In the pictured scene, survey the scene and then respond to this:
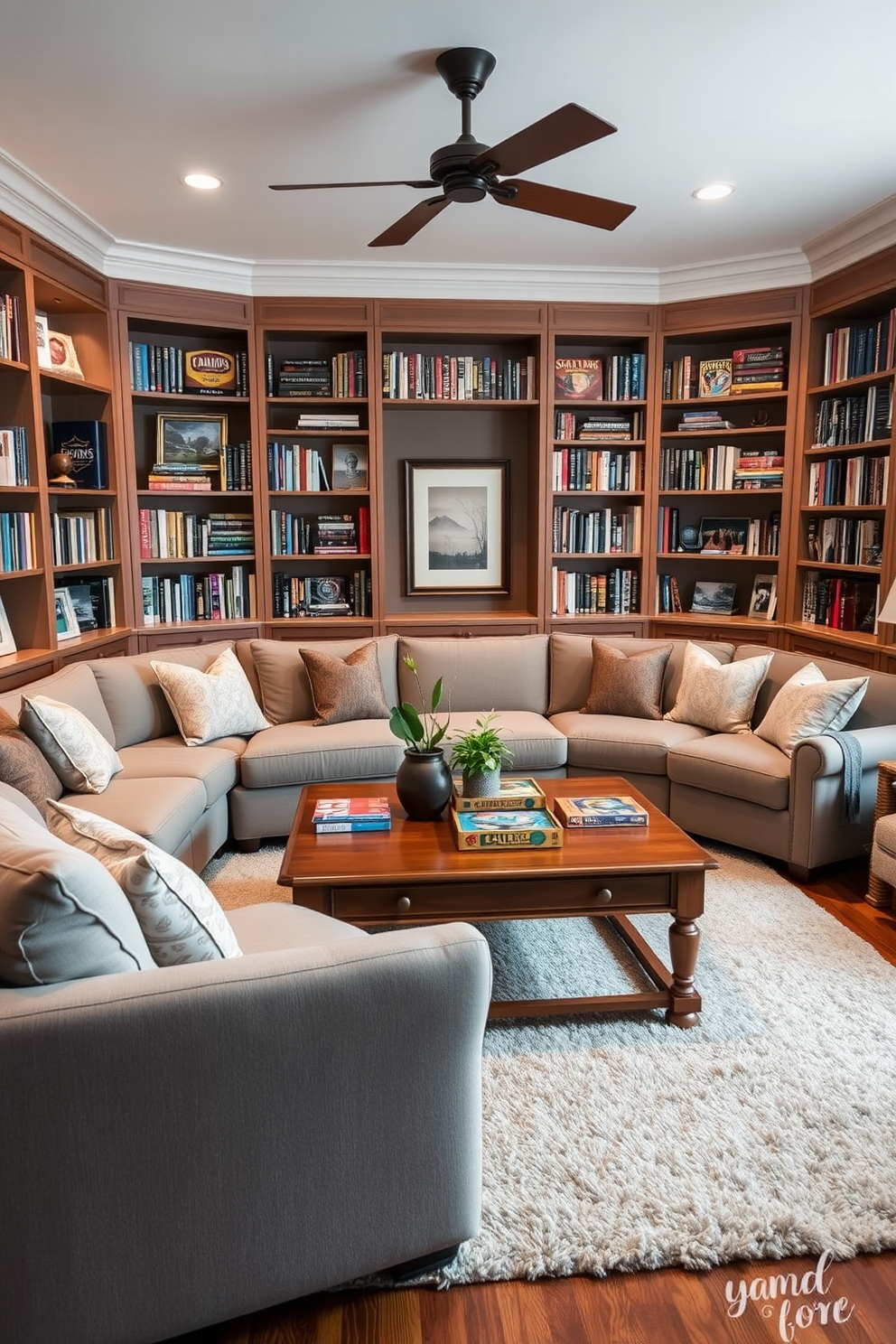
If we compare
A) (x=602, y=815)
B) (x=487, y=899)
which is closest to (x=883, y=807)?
(x=602, y=815)

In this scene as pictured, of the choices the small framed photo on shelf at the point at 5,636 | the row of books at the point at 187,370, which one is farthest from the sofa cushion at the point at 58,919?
the row of books at the point at 187,370

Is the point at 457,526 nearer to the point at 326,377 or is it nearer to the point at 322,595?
the point at 322,595

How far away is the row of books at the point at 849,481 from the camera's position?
4355mm

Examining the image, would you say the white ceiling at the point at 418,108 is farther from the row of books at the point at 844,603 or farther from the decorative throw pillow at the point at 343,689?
the decorative throw pillow at the point at 343,689

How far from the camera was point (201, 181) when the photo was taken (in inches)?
143

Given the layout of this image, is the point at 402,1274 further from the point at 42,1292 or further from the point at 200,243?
the point at 200,243

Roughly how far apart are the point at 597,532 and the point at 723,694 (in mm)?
1620

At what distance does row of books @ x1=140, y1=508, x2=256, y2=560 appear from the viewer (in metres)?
5.00

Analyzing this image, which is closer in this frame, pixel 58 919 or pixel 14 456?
pixel 58 919

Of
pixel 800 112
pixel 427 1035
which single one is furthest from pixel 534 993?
pixel 800 112

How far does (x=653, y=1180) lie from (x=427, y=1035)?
78cm

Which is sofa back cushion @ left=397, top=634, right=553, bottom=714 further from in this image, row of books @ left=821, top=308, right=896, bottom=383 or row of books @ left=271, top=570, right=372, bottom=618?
row of books @ left=821, top=308, right=896, bottom=383

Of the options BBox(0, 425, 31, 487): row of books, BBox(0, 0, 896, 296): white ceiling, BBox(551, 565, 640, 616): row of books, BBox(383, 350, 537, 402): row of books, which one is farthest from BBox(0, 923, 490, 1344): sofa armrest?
BBox(383, 350, 537, 402): row of books

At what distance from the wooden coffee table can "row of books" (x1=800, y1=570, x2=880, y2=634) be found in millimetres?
2441
